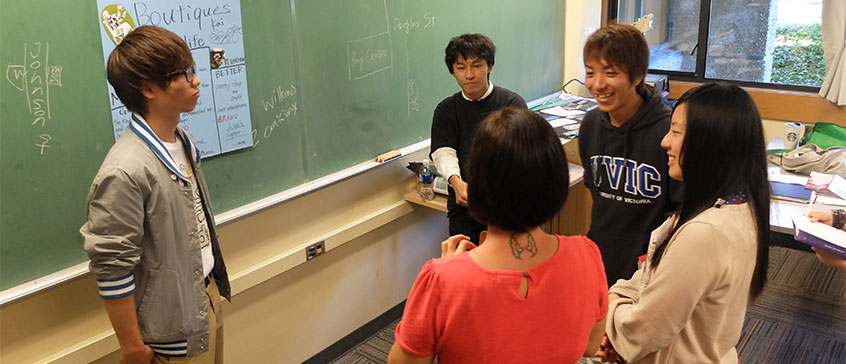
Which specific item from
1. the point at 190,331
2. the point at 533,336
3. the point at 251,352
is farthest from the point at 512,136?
the point at 251,352

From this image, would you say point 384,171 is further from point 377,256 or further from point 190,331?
point 190,331

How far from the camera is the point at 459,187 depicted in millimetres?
2512

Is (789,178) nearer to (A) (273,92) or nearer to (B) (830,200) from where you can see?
(B) (830,200)

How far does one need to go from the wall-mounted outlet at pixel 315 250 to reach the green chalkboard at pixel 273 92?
28 cm

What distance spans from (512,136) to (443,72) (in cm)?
225

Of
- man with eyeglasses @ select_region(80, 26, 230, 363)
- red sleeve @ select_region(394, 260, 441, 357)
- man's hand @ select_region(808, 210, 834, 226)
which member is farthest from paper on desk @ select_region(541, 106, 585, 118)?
red sleeve @ select_region(394, 260, 441, 357)

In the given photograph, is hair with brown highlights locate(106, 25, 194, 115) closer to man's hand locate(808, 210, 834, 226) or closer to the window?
man's hand locate(808, 210, 834, 226)

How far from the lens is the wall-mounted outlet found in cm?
264

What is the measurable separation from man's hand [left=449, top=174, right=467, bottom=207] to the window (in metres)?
2.78

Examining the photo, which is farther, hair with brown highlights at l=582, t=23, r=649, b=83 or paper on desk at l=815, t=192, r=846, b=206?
paper on desk at l=815, t=192, r=846, b=206

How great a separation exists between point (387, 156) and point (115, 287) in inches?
60.6

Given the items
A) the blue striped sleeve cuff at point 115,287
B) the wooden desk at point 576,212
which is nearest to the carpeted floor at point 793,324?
the wooden desk at point 576,212

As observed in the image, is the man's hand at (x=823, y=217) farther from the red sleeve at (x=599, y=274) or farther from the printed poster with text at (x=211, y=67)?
the printed poster with text at (x=211, y=67)

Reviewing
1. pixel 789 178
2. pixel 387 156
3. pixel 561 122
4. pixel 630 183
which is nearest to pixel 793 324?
pixel 789 178
